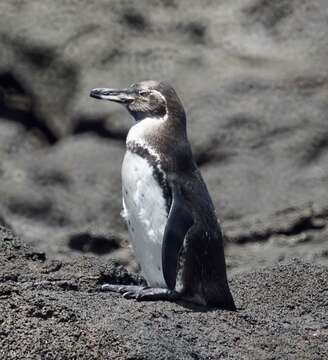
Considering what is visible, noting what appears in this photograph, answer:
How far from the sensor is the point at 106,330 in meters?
5.18

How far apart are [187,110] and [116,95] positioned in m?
3.27

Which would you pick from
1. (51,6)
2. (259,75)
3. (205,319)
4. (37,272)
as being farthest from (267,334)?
(51,6)

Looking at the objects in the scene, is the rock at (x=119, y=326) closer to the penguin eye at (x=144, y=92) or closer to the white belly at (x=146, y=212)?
the white belly at (x=146, y=212)

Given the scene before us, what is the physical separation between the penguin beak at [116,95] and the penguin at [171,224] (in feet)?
1.17

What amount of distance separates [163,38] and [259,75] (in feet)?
3.07

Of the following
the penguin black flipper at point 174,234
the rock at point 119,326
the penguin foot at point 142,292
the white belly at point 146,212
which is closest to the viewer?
the rock at point 119,326

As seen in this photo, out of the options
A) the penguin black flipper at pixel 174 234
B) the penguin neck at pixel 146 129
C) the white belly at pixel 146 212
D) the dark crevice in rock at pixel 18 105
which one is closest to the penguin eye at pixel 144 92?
the penguin neck at pixel 146 129

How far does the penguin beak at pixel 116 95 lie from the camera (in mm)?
6953

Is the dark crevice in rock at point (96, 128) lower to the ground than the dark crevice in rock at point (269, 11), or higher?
lower

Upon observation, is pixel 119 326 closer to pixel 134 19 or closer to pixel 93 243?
pixel 93 243

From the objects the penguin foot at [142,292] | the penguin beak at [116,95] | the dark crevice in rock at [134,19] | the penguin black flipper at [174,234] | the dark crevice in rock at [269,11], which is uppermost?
the penguin beak at [116,95]

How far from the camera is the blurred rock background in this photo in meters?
9.68

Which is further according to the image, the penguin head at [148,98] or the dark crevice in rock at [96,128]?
the dark crevice in rock at [96,128]

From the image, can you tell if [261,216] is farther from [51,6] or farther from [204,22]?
[51,6]
